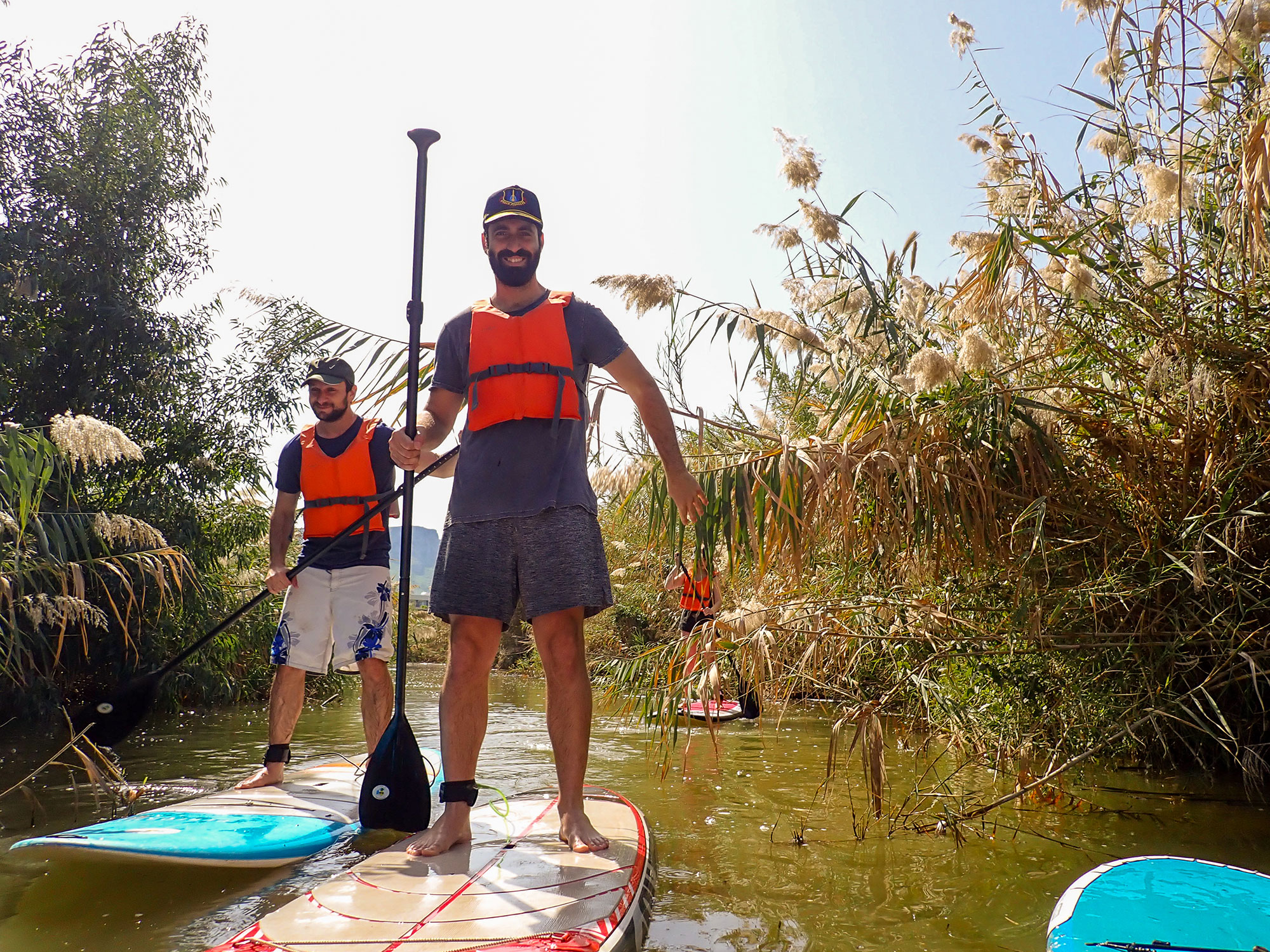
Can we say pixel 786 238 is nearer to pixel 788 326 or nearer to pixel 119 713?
pixel 788 326

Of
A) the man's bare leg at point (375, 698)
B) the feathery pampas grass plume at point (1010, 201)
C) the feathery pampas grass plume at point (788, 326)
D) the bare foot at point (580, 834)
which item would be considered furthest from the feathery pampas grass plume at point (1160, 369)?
the man's bare leg at point (375, 698)

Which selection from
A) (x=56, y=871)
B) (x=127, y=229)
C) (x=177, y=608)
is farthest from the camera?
(x=127, y=229)

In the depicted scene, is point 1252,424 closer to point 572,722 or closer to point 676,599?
point 572,722

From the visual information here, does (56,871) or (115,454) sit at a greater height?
(115,454)

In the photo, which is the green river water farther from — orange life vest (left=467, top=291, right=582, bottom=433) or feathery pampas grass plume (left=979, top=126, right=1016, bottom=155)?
feathery pampas grass plume (left=979, top=126, right=1016, bottom=155)

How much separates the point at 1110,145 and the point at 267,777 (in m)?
4.48

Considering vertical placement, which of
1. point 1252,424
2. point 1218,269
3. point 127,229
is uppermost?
point 127,229

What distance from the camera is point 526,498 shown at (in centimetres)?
264

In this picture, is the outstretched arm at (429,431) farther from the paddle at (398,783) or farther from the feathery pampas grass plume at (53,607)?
the feathery pampas grass plume at (53,607)

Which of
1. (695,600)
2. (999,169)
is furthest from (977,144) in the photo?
(695,600)

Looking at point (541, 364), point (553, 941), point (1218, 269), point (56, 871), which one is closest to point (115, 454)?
point (56, 871)

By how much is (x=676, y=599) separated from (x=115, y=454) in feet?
15.5

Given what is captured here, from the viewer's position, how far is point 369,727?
12.3 ft

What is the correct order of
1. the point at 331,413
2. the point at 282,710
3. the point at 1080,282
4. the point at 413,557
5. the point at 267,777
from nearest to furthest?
the point at 1080,282 < the point at 267,777 < the point at 282,710 < the point at 331,413 < the point at 413,557
